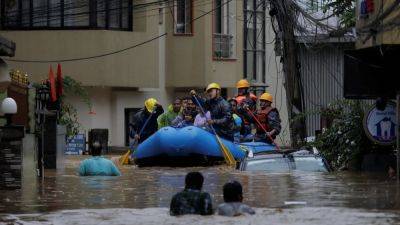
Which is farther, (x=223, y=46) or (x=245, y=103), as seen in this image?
(x=223, y=46)

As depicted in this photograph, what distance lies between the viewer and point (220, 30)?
43562mm

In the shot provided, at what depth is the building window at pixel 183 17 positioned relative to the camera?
4140 centimetres

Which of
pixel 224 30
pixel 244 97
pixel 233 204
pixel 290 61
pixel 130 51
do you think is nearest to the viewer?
pixel 233 204

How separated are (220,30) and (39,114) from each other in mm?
21245

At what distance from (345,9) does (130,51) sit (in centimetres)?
1120

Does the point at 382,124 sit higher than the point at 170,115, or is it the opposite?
the point at 170,115

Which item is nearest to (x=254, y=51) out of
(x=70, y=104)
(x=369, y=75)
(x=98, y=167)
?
(x=70, y=104)

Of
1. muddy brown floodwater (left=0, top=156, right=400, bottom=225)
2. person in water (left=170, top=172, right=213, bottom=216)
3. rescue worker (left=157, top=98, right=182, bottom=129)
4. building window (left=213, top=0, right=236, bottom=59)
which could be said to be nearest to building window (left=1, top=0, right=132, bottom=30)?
building window (left=213, top=0, right=236, bottom=59)

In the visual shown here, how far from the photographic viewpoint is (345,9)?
2948cm

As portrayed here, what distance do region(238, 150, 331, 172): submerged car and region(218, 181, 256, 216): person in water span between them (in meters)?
7.02

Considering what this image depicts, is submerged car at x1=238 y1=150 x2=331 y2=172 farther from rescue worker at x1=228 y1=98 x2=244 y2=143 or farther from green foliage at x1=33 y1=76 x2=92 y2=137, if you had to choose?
green foliage at x1=33 y1=76 x2=92 y2=137

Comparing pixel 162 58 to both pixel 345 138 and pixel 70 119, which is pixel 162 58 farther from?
pixel 345 138

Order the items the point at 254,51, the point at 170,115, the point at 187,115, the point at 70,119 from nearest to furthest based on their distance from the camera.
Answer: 1. the point at 187,115
2. the point at 170,115
3. the point at 70,119
4. the point at 254,51

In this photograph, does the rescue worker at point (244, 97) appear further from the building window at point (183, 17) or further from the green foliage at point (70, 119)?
the building window at point (183, 17)
